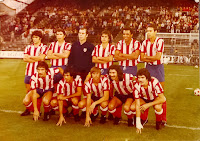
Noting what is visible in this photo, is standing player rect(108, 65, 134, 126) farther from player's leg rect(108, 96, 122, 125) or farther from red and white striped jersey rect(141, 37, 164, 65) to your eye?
red and white striped jersey rect(141, 37, 164, 65)

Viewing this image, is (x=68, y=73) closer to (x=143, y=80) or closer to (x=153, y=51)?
(x=143, y=80)

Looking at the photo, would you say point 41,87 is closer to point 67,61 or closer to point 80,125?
point 67,61

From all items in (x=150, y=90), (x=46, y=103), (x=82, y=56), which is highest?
(x=82, y=56)

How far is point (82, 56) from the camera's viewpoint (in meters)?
5.41

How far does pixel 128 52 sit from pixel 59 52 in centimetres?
142

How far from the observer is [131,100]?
498 cm

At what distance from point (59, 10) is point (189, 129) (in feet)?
82.0

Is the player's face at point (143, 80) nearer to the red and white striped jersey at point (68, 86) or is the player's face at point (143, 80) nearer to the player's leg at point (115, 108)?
the player's leg at point (115, 108)

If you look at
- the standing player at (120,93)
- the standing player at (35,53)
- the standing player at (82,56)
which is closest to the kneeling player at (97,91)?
the standing player at (120,93)

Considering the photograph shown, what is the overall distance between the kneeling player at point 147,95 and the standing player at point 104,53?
3.04ft

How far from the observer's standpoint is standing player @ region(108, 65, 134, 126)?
4766 mm

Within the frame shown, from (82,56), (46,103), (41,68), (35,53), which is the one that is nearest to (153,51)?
(82,56)

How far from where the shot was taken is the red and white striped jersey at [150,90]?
458cm

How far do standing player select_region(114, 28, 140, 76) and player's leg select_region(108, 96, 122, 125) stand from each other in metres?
0.74
